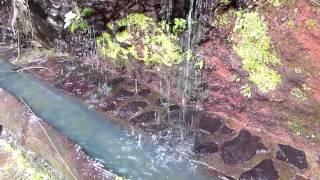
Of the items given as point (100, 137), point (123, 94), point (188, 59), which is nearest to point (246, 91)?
point (188, 59)

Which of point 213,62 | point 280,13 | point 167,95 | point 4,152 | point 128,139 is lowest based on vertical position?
point 4,152

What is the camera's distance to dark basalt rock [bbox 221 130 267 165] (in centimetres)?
493

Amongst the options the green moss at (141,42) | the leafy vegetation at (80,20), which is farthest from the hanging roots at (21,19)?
the green moss at (141,42)

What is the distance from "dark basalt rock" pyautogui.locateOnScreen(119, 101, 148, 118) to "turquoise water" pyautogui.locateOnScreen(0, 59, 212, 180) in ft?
0.84

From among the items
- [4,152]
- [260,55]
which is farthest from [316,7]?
[4,152]

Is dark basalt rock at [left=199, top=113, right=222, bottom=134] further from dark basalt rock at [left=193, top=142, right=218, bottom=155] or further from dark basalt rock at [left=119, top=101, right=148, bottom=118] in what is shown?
dark basalt rock at [left=119, top=101, right=148, bottom=118]

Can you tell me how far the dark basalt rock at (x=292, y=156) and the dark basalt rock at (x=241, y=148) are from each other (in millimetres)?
220

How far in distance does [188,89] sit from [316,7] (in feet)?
7.08

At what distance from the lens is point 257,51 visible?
5.78 m

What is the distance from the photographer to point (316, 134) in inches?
198

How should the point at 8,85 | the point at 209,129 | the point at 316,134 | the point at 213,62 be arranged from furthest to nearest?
the point at 8,85 < the point at 213,62 < the point at 209,129 < the point at 316,134

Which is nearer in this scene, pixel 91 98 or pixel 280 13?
pixel 280 13

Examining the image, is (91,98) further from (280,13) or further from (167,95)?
(280,13)

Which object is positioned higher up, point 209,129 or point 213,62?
point 213,62
